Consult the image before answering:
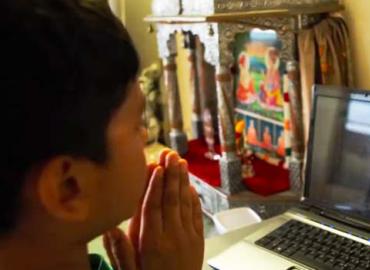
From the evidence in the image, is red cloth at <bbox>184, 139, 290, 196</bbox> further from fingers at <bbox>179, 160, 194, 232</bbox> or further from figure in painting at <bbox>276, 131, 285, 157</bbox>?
A: fingers at <bbox>179, 160, 194, 232</bbox>

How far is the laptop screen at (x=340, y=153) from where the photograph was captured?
3.02ft

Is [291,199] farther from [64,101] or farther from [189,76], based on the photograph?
[64,101]

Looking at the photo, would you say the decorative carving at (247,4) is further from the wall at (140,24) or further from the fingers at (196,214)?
the wall at (140,24)

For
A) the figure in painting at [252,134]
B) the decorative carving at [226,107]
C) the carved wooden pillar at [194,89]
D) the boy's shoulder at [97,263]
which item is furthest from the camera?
the carved wooden pillar at [194,89]

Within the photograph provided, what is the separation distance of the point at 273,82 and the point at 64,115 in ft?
4.30

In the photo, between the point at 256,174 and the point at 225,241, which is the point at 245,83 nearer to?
the point at 256,174

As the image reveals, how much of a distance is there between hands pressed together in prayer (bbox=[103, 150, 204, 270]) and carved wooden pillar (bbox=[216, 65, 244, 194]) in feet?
2.78

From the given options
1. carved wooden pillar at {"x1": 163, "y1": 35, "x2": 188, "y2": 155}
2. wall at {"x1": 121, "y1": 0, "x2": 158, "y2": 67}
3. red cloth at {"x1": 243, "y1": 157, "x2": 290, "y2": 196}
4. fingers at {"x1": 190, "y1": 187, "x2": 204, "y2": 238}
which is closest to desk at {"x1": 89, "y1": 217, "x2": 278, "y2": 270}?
fingers at {"x1": 190, "y1": 187, "x2": 204, "y2": 238}

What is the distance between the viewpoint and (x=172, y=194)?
620 millimetres

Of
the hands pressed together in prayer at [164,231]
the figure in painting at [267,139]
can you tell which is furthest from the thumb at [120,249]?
the figure in painting at [267,139]

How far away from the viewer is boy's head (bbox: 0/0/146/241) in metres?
0.38

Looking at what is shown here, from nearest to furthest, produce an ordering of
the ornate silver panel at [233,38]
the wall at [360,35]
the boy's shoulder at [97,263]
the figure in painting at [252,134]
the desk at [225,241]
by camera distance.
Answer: the boy's shoulder at [97,263]
the desk at [225,241]
the wall at [360,35]
the ornate silver panel at [233,38]
the figure in painting at [252,134]

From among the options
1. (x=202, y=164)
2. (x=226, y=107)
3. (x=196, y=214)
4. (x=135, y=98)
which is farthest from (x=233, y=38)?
(x=135, y=98)

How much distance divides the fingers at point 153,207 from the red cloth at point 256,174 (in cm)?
85
